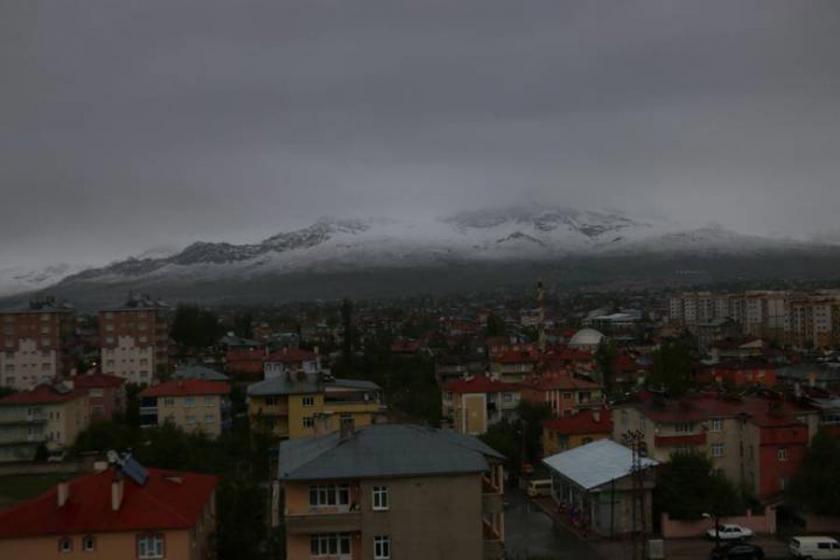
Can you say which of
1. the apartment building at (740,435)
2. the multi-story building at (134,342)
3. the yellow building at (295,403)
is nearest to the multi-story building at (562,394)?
the yellow building at (295,403)

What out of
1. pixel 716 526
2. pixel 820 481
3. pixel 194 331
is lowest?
pixel 716 526

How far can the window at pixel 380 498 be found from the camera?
14.1m

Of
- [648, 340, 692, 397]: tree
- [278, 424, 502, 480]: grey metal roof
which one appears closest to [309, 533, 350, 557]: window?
[278, 424, 502, 480]: grey metal roof

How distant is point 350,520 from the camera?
1402cm

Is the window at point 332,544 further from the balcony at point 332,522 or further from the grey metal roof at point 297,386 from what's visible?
the grey metal roof at point 297,386

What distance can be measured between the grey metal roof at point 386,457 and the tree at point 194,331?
64.5 metres

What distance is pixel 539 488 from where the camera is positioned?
27141 millimetres

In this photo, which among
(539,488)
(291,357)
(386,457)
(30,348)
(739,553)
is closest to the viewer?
(386,457)

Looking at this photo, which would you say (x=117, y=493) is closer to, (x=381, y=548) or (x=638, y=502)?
(x=381, y=548)

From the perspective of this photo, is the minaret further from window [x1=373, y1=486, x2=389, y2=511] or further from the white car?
window [x1=373, y1=486, x2=389, y2=511]

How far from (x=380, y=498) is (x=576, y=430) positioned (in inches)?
651

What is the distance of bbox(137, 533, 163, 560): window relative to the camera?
14945 mm

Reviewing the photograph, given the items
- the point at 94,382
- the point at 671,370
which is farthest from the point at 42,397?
the point at 671,370

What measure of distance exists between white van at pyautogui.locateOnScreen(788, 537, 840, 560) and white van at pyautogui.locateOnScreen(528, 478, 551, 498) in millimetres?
8172
